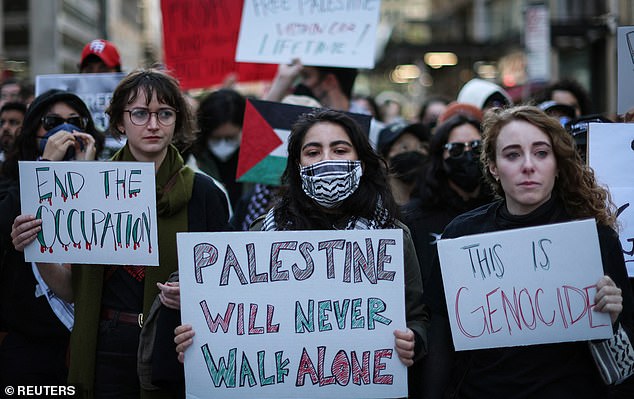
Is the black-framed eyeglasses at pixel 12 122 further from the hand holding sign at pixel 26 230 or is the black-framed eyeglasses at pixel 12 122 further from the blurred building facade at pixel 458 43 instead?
the blurred building facade at pixel 458 43

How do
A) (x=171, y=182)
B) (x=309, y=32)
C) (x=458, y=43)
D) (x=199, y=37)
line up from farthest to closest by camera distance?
1. (x=458, y=43)
2. (x=199, y=37)
3. (x=309, y=32)
4. (x=171, y=182)

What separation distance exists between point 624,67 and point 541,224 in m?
1.50

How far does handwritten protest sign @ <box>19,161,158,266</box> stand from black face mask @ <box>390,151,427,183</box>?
2.27 m

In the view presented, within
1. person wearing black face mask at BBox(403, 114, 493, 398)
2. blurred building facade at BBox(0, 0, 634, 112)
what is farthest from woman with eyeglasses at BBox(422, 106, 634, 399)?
blurred building facade at BBox(0, 0, 634, 112)

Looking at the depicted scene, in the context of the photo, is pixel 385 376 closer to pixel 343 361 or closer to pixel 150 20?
pixel 343 361

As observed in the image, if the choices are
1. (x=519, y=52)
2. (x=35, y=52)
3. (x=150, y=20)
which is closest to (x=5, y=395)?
(x=519, y=52)

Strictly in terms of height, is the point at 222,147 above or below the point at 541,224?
above

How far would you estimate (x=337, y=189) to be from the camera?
330 centimetres

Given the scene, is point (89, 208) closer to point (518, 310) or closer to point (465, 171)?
point (518, 310)

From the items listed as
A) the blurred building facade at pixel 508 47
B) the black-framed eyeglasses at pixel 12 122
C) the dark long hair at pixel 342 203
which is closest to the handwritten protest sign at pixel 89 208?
the dark long hair at pixel 342 203

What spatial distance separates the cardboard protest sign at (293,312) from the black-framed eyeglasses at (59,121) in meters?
1.47

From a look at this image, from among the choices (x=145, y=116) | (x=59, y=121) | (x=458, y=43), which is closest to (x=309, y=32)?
(x=59, y=121)

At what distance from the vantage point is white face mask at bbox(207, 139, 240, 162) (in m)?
5.94

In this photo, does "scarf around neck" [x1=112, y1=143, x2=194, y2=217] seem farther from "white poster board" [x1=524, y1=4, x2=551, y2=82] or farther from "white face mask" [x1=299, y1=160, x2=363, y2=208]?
"white poster board" [x1=524, y1=4, x2=551, y2=82]
